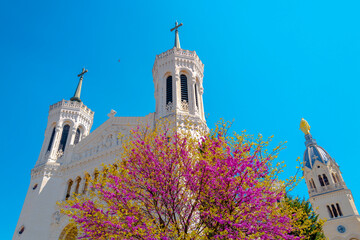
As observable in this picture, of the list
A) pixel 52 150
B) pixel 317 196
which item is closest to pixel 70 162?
pixel 52 150

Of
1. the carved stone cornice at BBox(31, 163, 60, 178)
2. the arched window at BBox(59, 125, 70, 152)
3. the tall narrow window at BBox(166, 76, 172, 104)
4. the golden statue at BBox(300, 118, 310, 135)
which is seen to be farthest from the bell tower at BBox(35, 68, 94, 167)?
the golden statue at BBox(300, 118, 310, 135)

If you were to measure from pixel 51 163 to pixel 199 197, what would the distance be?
23023 mm

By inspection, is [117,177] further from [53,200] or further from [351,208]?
[351,208]

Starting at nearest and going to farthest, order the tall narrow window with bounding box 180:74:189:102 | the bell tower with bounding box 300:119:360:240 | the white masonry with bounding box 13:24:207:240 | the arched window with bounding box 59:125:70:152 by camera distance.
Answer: the white masonry with bounding box 13:24:207:240 → the tall narrow window with bounding box 180:74:189:102 → the arched window with bounding box 59:125:70:152 → the bell tower with bounding box 300:119:360:240

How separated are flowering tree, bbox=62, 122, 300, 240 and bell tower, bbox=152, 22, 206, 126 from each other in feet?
32.4

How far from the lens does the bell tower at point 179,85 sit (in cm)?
2588

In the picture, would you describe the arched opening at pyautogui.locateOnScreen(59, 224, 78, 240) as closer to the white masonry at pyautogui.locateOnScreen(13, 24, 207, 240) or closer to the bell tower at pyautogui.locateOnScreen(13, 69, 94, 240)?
the white masonry at pyautogui.locateOnScreen(13, 24, 207, 240)

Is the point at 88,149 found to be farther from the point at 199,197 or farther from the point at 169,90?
the point at 199,197

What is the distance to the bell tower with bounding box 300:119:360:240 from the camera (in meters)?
47.4

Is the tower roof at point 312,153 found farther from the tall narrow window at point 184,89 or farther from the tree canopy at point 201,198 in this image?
the tree canopy at point 201,198

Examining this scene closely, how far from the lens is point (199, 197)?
528 inches

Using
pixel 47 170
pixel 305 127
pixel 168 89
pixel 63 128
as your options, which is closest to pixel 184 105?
pixel 168 89

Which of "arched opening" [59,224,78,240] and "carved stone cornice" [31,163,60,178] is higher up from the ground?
"carved stone cornice" [31,163,60,178]

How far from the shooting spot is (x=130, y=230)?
Answer: 12812 mm
